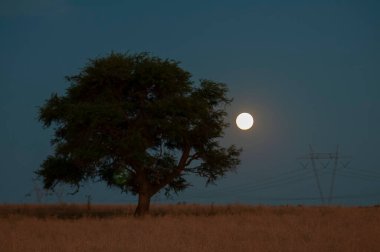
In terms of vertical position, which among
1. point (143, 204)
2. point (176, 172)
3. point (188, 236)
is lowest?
point (188, 236)

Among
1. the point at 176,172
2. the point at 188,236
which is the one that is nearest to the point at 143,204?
the point at 176,172

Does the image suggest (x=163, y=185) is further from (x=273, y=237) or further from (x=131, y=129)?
(x=273, y=237)

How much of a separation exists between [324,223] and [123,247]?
13441 millimetres

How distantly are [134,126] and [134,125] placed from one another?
0.14m

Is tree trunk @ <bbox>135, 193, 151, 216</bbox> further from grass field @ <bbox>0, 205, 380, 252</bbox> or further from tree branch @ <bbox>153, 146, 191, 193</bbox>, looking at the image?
grass field @ <bbox>0, 205, 380, 252</bbox>

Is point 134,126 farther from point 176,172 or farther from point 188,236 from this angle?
point 188,236

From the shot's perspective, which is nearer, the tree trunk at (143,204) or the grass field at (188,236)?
the grass field at (188,236)

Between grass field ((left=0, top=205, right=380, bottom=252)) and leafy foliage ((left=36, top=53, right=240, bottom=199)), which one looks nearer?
grass field ((left=0, top=205, right=380, bottom=252))

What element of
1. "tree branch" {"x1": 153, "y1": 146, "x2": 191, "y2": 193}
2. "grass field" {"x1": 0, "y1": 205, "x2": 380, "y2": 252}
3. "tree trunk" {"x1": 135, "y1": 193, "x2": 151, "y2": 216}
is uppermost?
"tree branch" {"x1": 153, "y1": 146, "x2": 191, "y2": 193}

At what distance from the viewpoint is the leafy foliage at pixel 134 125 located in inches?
1405

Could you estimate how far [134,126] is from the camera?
121 feet

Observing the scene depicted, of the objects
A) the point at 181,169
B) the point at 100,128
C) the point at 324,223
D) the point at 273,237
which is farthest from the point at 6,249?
the point at 181,169

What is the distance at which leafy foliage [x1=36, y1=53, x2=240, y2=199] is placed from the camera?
117 ft

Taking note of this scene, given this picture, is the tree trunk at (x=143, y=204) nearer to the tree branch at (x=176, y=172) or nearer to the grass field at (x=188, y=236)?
the tree branch at (x=176, y=172)
